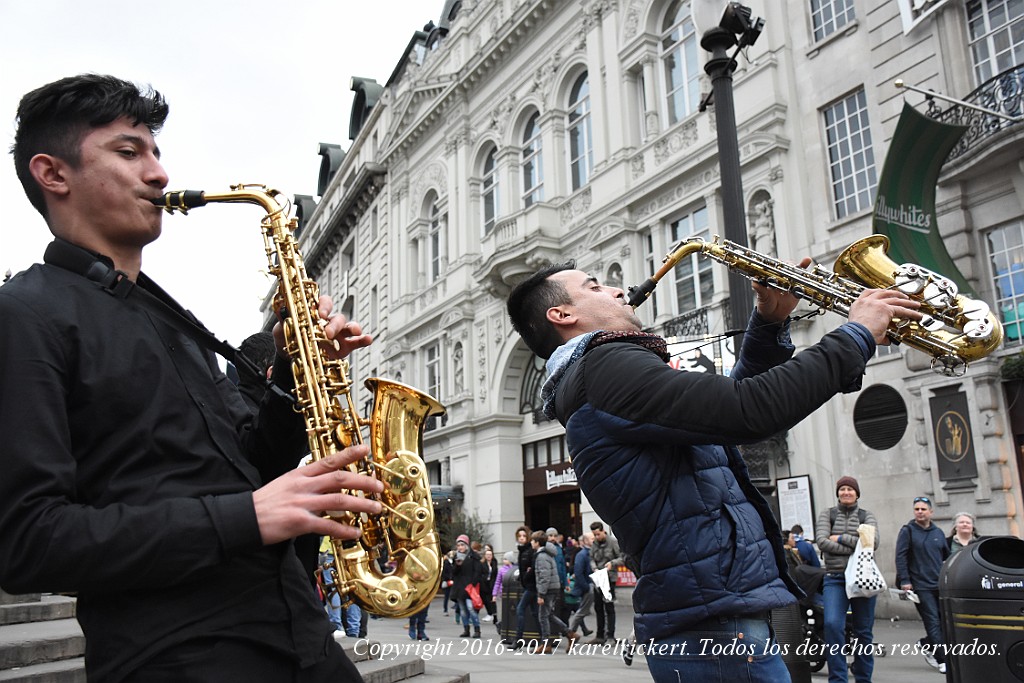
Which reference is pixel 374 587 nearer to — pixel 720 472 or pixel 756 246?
pixel 720 472

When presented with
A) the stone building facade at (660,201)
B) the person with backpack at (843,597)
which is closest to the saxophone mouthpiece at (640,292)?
the person with backpack at (843,597)

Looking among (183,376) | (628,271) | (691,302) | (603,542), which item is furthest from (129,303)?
(628,271)

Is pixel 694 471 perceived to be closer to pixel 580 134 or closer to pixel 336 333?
pixel 336 333

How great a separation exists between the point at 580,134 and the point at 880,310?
75.8 feet

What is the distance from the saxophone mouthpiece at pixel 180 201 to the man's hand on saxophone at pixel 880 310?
6.47 ft

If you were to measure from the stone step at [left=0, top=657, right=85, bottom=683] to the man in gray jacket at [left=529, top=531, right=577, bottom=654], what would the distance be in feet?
30.7

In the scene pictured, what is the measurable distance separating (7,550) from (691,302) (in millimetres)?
18642

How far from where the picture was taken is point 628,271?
69.0 ft

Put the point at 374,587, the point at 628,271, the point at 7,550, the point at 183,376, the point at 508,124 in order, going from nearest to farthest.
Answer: the point at 7,550, the point at 183,376, the point at 374,587, the point at 628,271, the point at 508,124

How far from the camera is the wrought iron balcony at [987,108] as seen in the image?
13234 mm

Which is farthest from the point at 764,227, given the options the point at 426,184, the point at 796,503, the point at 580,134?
the point at 426,184

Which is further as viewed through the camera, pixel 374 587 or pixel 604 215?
pixel 604 215

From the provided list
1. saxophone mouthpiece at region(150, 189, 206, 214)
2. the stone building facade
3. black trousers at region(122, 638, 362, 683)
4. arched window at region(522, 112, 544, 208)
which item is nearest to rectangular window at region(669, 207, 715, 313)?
the stone building facade

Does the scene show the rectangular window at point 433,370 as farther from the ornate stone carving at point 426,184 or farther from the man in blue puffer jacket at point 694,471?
the man in blue puffer jacket at point 694,471
